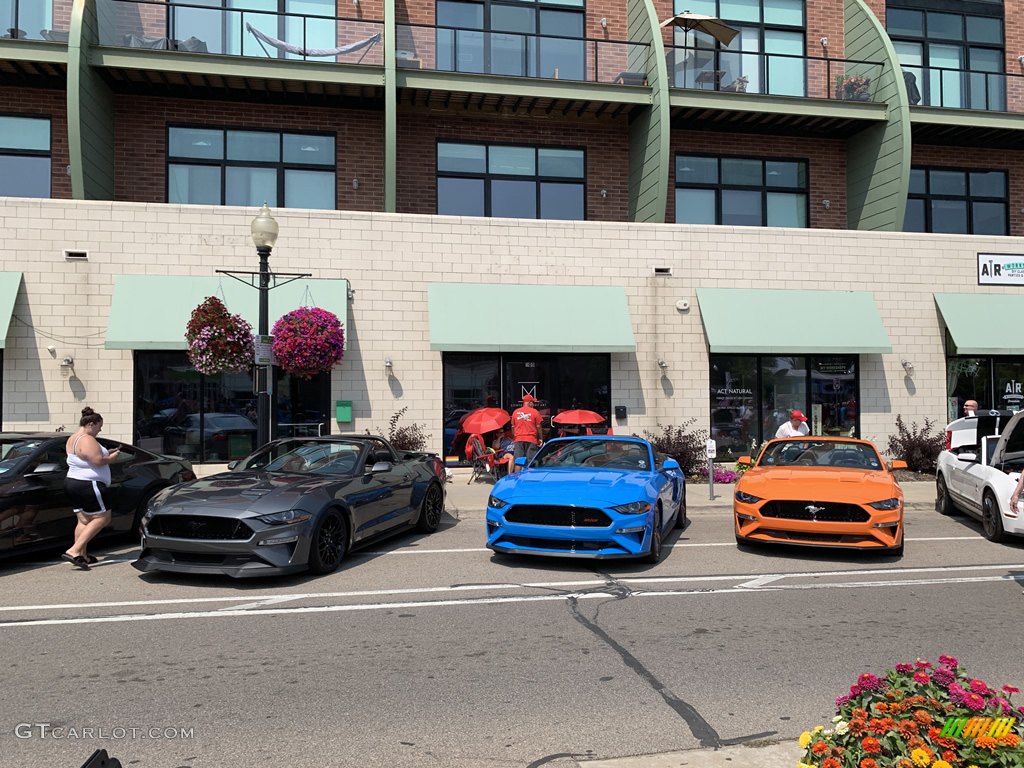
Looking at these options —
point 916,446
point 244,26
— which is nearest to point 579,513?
point 916,446

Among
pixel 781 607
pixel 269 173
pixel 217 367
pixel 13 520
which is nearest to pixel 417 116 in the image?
pixel 269 173

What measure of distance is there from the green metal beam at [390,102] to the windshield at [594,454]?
8.30 metres

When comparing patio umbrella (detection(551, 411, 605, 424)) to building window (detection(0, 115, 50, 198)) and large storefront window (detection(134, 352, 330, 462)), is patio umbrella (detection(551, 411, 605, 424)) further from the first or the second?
building window (detection(0, 115, 50, 198))

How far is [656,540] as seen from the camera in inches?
324

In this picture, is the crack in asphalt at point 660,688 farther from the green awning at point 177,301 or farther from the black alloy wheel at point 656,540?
the green awning at point 177,301

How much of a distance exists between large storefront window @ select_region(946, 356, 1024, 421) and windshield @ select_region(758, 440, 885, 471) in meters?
9.95

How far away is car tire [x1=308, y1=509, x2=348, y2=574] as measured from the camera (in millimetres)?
7496

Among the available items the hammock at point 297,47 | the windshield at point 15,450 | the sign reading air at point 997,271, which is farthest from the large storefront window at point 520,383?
the sign reading air at point 997,271

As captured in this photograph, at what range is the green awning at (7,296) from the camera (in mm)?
13930

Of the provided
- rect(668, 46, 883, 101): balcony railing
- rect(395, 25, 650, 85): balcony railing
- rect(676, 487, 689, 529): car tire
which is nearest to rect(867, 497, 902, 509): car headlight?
rect(676, 487, 689, 529): car tire

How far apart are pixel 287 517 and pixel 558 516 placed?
8.50 feet

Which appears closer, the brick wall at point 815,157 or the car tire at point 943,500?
the car tire at point 943,500

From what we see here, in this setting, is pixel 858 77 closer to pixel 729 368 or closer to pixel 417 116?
pixel 729 368

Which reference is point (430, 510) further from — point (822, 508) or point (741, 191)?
point (741, 191)
